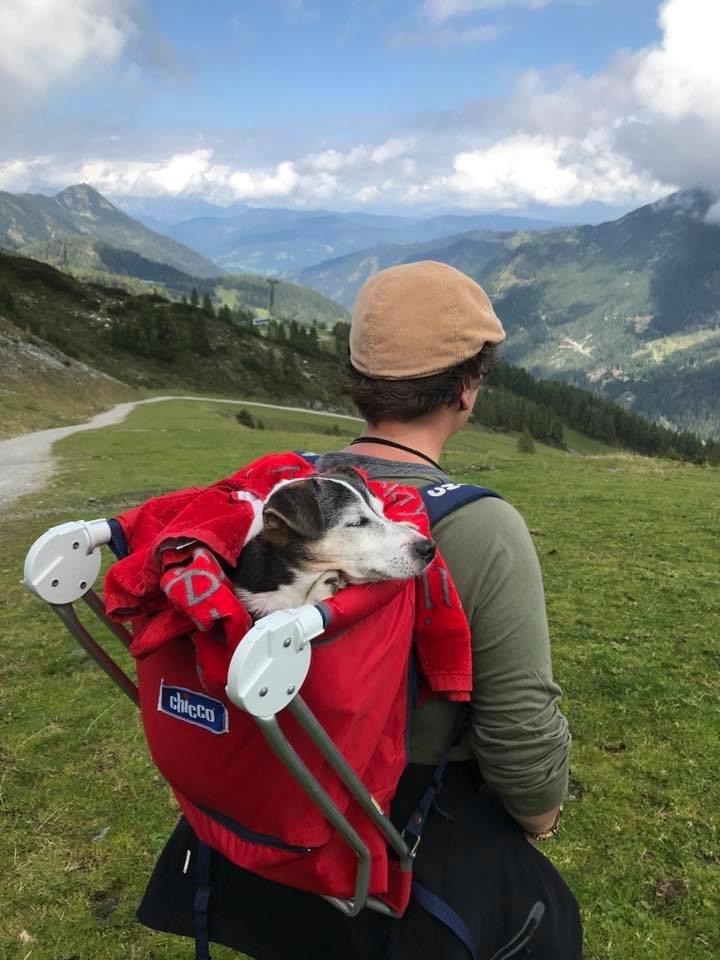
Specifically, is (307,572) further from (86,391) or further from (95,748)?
(86,391)

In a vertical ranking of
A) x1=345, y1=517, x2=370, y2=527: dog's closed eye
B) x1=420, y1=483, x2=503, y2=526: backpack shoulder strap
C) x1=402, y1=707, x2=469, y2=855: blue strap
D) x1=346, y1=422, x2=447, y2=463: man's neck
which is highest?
x1=346, y1=422, x2=447, y2=463: man's neck

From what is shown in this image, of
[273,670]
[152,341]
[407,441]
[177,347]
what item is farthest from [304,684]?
[177,347]

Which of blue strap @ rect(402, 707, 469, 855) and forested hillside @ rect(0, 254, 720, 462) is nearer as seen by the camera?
blue strap @ rect(402, 707, 469, 855)

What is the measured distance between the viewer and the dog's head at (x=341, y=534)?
228 cm

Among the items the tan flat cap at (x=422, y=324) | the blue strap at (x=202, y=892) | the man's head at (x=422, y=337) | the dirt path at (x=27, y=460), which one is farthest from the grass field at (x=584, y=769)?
the dirt path at (x=27, y=460)

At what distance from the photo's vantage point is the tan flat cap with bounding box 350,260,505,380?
2.71m

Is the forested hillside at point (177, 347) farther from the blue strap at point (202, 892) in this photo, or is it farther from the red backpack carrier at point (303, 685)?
the red backpack carrier at point (303, 685)

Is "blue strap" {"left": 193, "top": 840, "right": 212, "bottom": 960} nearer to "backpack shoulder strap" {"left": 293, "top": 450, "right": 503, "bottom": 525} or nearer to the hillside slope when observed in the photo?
"backpack shoulder strap" {"left": 293, "top": 450, "right": 503, "bottom": 525}

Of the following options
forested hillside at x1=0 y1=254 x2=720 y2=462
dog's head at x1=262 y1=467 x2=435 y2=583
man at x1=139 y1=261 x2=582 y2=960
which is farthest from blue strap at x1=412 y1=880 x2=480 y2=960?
forested hillside at x1=0 y1=254 x2=720 y2=462

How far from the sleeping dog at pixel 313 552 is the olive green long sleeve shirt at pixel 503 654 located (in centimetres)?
29

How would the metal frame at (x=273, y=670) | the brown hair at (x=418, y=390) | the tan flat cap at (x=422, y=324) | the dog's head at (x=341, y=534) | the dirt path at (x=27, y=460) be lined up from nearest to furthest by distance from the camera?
the metal frame at (x=273, y=670)
the dog's head at (x=341, y=534)
the tan flat cap at (x=422, y=324)
the brown hair at (x=418, y=390)
the dirt path at (x=27, y=460)

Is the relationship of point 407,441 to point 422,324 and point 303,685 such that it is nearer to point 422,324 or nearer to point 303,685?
point 422,324

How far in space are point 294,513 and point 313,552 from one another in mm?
165

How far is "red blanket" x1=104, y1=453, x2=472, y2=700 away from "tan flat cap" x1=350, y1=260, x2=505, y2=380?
21.4 inches
